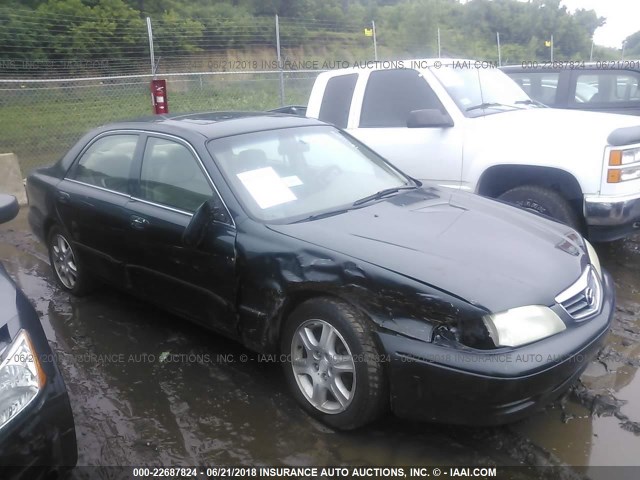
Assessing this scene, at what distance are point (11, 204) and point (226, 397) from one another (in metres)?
1.58

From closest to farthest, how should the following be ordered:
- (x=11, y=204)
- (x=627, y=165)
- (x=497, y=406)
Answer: (x=497, y=406), (x=11, y=204), (x=627, y=165)

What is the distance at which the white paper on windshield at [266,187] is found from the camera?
3.31 metres

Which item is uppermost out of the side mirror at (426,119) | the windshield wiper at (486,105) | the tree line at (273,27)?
the tree line at (273,27)

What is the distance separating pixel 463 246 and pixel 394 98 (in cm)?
309

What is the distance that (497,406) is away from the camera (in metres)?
2.40

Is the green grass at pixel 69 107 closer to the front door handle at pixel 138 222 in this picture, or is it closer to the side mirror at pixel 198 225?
the front door handle at pixel 138 222

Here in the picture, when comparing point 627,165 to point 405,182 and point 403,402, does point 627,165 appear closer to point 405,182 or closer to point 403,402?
point 405,182

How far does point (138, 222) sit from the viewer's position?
3.73 metres

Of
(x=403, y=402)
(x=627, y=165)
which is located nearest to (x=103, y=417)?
(x=403, y=402)

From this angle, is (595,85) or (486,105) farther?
(595,85)

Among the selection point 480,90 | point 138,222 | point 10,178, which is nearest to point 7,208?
point 138,222

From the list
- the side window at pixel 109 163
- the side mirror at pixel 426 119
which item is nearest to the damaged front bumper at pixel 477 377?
the side window at pixel 109 163

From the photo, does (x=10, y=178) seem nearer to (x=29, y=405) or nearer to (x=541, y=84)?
(x=29, y=405)

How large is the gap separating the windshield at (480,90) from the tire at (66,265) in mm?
3565
